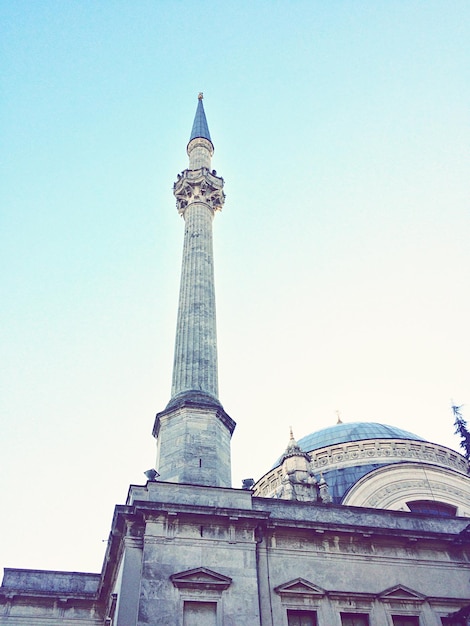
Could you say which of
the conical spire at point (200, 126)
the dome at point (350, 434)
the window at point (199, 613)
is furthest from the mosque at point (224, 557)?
the conical spire at point (200, 126)

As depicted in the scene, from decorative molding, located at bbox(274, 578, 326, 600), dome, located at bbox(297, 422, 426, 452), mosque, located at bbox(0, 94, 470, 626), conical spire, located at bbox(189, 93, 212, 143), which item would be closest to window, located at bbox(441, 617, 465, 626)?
mosque, located at bbox(0, 94, 470, 626)

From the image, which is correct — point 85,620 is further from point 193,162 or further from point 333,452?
point 193,162

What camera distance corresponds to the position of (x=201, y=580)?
1373cm

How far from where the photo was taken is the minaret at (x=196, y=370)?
18047 mm

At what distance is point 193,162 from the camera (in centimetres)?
2984

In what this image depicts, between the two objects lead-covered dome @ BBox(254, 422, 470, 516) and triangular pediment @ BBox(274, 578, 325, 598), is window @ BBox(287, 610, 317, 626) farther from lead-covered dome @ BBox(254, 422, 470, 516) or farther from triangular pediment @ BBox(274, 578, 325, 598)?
lead-covered dome @ BBox(254, 422, 470, 516)

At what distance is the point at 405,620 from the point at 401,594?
562mm

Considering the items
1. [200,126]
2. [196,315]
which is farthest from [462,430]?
[200,126]

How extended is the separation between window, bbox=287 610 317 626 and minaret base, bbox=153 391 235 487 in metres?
4.02

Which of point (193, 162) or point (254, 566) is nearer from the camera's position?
point (254, 566)

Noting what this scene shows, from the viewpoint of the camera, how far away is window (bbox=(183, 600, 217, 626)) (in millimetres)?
13367

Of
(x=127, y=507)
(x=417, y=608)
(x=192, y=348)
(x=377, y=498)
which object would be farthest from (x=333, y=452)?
(x=127, y=507)

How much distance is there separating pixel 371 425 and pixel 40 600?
61.1 feet

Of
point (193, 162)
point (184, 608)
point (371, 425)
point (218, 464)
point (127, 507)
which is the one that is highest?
point (193, 162)
